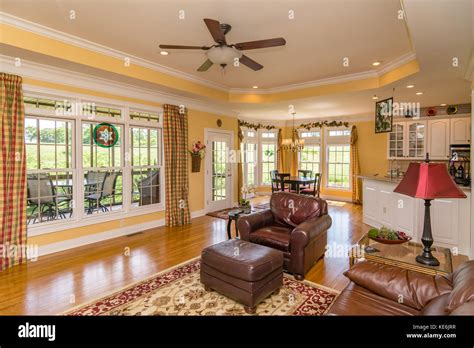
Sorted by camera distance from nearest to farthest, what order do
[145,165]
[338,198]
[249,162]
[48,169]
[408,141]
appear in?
[48,169] → [145,165] → [408,141] → [338,198] → [249,162]

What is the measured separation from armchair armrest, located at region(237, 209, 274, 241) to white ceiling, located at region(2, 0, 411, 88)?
8.13 ft

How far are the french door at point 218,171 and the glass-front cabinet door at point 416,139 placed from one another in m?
4.94

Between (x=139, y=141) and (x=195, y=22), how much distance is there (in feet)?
8.86

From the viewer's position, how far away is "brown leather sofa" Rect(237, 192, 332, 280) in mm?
2971

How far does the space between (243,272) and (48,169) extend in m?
3.45

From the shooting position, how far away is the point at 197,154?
5953mm

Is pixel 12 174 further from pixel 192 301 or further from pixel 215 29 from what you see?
pixel 215 29

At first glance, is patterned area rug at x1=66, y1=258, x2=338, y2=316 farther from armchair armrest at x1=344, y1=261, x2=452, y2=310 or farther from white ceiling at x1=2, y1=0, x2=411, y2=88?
white ceiling at x1=2, y1=0, x2=411, y2=88

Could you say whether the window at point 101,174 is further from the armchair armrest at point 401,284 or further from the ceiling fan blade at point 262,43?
the armchair armrest at point 401,284

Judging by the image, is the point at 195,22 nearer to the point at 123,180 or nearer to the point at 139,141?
the point at 139,141

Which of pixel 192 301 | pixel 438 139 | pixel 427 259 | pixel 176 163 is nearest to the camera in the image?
pixel 427 259

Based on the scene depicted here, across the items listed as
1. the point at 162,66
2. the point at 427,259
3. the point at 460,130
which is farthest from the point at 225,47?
the point at 460,130

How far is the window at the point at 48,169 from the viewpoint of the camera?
3.71 meters
